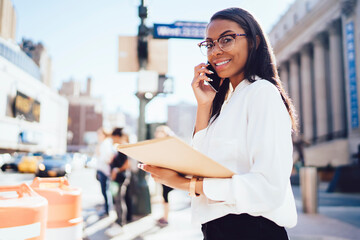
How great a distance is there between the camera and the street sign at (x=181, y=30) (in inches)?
240

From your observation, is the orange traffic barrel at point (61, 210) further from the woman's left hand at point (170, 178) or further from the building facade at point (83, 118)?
the building facade at point (83, 118)

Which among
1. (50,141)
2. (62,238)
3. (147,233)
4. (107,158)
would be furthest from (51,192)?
(50,141)

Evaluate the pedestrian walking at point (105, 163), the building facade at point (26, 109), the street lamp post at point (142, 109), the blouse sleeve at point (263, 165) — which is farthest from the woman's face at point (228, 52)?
the pedestrian walking at point (105, 163)

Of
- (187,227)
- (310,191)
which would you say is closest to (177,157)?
(187,227)

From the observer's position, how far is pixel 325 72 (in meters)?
31.1

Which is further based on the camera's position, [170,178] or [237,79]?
[237,79]

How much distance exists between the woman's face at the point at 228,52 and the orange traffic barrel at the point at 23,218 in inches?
54.6

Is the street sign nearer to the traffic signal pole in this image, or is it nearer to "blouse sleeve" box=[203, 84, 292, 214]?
the traffic signal pole

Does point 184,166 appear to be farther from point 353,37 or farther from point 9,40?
point 353,37

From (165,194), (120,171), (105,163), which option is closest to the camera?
(165,194)

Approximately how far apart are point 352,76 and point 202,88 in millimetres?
24621

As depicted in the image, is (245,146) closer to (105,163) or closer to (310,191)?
(105,163)

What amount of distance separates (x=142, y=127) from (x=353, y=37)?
69.6ft

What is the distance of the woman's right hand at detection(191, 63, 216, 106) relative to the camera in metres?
1.66
